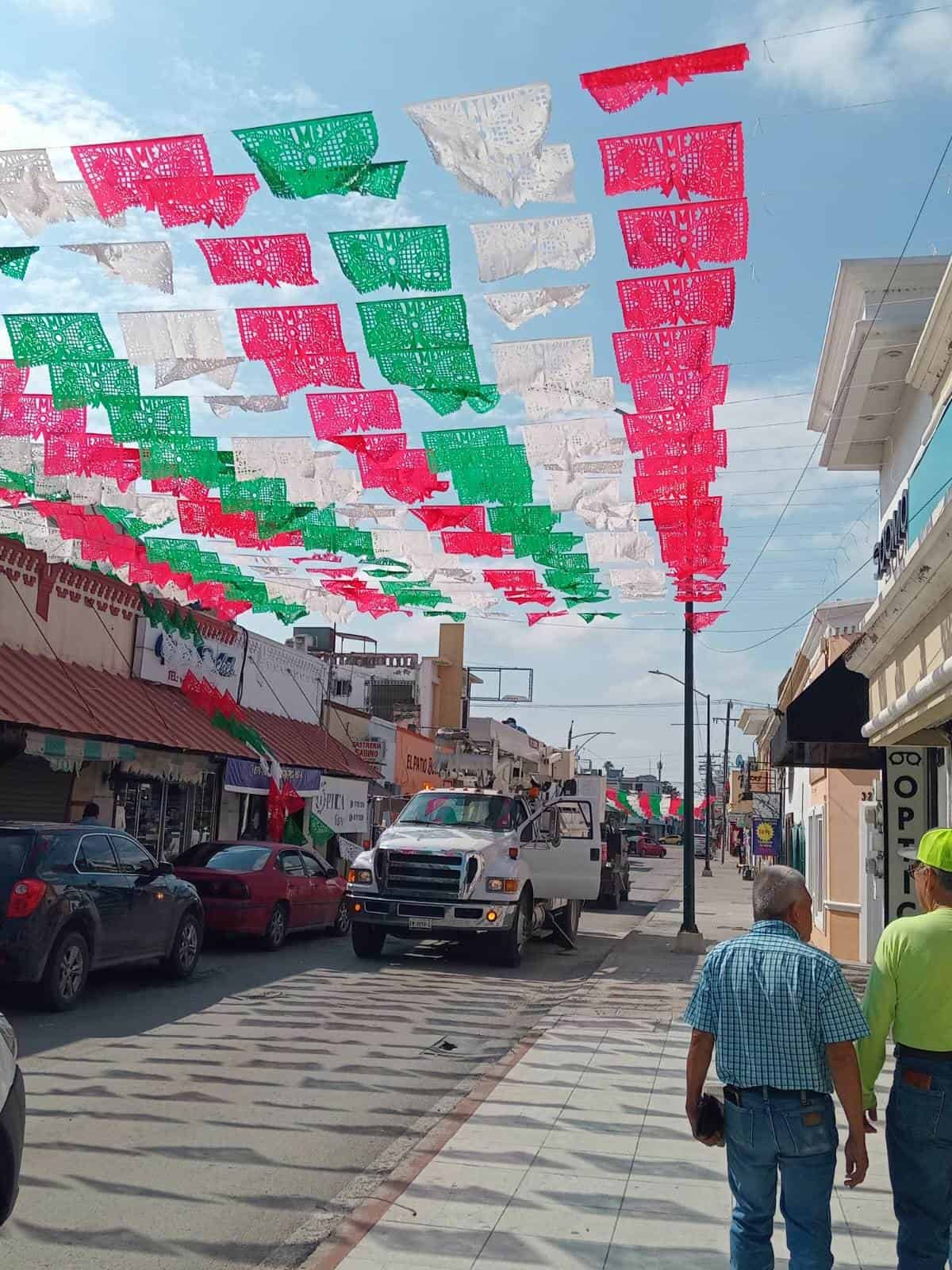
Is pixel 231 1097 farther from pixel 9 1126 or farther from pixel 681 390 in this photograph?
pixel 681 390

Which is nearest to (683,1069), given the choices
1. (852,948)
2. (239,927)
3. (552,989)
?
(552,989)

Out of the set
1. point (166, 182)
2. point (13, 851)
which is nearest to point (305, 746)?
point (13, 851)

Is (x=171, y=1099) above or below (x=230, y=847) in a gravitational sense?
below

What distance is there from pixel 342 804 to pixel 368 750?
15.6 feet

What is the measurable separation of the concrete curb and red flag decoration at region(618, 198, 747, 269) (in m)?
5.38

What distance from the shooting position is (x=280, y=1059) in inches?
334

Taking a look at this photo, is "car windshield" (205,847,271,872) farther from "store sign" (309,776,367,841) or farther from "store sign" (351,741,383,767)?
"store sign" (351,741,383,767)

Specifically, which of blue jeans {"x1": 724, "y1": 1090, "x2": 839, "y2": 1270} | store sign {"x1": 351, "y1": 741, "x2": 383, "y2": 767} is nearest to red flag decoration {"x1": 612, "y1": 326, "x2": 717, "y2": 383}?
blue jeans {"x1": 724, "y1": 1090, "x2": 839, "y2": 1270}

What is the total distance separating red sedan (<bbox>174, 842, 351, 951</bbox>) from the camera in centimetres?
1480

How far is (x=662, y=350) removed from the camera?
322 inches

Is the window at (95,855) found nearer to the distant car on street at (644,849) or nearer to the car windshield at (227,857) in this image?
the car windshield at (227,857)

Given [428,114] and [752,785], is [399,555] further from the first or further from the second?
[752,785]

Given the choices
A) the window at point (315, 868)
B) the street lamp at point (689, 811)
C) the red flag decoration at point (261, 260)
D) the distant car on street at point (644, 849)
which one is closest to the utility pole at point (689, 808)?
the street lamp at point (689, 811)

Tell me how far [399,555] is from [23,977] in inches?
240
